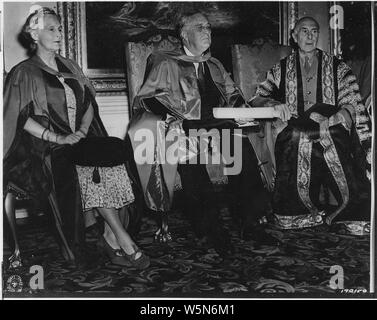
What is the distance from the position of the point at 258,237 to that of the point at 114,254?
3.24ft

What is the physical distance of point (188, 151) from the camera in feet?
13.5

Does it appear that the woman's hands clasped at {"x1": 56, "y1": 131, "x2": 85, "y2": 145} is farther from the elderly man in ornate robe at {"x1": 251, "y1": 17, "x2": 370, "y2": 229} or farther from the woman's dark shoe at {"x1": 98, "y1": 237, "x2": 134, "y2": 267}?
the elderly man in ornate robe at {"x1": 251, "y1": 17, "x2": 370, "y2": 229}

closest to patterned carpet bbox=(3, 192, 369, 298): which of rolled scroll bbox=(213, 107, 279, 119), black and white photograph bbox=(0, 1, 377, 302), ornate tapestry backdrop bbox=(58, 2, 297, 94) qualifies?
black and white photograph bbox=(0, 1, 377, 302)

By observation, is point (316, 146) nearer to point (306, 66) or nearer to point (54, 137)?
point (306, 66)

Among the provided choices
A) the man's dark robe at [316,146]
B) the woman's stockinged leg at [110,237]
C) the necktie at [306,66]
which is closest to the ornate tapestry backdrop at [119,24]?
the necktie at [306,66]

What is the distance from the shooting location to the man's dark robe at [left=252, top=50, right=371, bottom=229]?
416 cm

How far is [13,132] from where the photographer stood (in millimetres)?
4051

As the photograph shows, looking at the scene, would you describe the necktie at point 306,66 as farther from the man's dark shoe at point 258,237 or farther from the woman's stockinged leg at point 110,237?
the woman's stockinged leg at point 110,237

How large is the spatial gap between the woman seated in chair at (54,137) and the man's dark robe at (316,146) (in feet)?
3.60

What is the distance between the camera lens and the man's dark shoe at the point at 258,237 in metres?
4.14

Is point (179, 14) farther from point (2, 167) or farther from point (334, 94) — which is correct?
point (2, 167)

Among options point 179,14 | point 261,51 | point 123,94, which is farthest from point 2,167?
point 261,51

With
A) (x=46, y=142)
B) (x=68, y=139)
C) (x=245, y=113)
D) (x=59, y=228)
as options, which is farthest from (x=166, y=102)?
(x=59, y=228)
